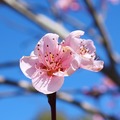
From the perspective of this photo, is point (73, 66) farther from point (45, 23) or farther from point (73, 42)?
point (45, 23)

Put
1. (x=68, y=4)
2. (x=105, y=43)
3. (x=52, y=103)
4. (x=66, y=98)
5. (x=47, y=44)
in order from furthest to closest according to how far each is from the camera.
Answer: (x=68, y=4)
(x=105, y=43)
(x=66, y=98)
(x=47, y=44)
(x=52, y=103)

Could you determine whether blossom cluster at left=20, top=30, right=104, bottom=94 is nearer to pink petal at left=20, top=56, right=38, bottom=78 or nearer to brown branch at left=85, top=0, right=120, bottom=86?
pink petal at left=20, top=56, right=38, bottom=78

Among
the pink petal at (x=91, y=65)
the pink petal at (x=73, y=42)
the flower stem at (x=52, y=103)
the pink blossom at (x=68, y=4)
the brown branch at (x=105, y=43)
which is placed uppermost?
the pink blossom at (x=68, y=4)

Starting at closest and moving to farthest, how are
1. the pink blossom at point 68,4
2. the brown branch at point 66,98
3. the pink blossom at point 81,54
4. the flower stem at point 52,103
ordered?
the flower stem at point 52,103 → the pink blossom at point 81,54 → the brown branch at point 66,98 → the pink blossom at point 68,4

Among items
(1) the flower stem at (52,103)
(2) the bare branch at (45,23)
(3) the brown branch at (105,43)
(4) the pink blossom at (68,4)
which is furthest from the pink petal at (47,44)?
(4) the pink blossom at (68,4)

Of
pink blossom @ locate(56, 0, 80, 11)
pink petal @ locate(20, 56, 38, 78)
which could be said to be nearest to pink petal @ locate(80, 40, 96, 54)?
pink petal @ locate(20, 56, 38, 78)

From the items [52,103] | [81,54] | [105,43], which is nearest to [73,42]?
[81,54]

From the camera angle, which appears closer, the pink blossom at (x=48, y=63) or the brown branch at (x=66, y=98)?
the pink blossom at (x=48, y=63)

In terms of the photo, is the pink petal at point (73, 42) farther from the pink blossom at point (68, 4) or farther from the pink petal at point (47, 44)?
the pink blossom at point (68, 4)
